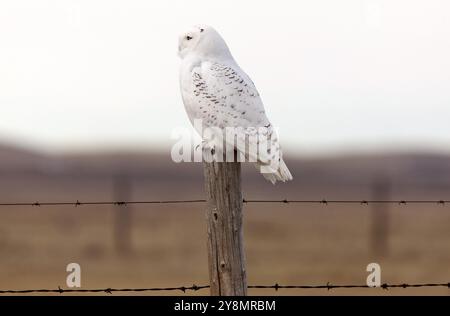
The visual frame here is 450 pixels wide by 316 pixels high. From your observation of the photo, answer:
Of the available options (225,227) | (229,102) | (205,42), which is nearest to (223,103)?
(229,102)

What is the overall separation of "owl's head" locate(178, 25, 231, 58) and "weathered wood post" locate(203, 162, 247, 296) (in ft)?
4.68

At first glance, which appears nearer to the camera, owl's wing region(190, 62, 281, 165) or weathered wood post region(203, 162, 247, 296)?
weathered wood post region(203, 162, 247, 296)

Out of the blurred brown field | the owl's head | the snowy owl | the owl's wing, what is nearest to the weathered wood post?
the snowy owl

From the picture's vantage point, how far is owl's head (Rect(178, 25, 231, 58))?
6523 millimetres

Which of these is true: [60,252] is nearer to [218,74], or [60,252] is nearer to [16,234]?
[16,234]

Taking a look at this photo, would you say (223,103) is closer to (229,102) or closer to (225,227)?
(229,102)

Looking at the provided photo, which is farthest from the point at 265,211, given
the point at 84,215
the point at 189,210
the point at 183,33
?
the point at 183,33

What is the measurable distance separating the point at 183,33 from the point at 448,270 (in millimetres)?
12065

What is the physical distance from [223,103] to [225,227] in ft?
4.07

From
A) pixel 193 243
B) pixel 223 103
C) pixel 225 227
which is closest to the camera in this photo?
pixel 225 227

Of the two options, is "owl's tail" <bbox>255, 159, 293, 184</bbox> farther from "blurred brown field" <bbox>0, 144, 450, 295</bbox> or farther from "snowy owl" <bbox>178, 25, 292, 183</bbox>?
"blurred brown field" <bbox>0, 144, 450, 295</bbox>

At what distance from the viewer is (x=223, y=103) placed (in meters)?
6.28
